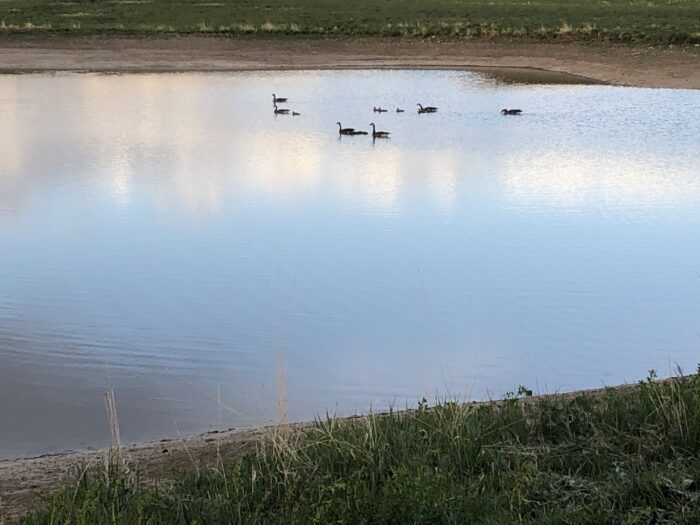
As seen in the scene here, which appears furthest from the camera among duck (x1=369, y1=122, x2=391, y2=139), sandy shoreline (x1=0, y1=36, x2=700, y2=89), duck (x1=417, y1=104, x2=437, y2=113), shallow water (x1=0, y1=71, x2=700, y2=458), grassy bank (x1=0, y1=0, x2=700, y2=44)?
grassy bank (x1=0, y1=0, x2=700, y2=44)

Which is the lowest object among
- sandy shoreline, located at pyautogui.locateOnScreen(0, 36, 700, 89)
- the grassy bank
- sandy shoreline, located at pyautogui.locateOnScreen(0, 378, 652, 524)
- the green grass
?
sandy shoreline, located at pyautogui.locateOnScreen(0, 36, 700, 89)

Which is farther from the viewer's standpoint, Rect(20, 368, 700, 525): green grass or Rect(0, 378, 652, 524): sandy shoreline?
Rect(0, 378, 652, 524): sandy shoreline

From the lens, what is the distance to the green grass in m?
4.05

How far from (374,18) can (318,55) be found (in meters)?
8.04

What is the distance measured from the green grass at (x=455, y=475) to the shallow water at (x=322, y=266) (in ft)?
3.18

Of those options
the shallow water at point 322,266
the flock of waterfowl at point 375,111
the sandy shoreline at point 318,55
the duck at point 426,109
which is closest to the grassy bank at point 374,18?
the sandy shoreline at point 318,55

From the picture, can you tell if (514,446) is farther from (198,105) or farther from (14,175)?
(198,105)

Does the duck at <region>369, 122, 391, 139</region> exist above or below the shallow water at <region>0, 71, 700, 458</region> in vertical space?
below

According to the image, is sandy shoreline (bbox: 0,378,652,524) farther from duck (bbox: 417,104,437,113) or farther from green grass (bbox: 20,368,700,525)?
duck (bbox: 417,104,437,113)

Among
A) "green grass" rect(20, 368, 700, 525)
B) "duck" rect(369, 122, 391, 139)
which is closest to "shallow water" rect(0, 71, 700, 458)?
"duck" rect(369, 122, 391, 139)

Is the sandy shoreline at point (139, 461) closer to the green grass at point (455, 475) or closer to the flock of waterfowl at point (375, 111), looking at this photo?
the green grass at point (455, 475)

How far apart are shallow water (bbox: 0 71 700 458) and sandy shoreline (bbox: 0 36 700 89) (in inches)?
426

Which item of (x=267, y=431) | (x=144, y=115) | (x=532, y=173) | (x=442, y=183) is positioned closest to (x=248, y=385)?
(x=267, y=431)

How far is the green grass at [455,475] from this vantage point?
4.05 metres
